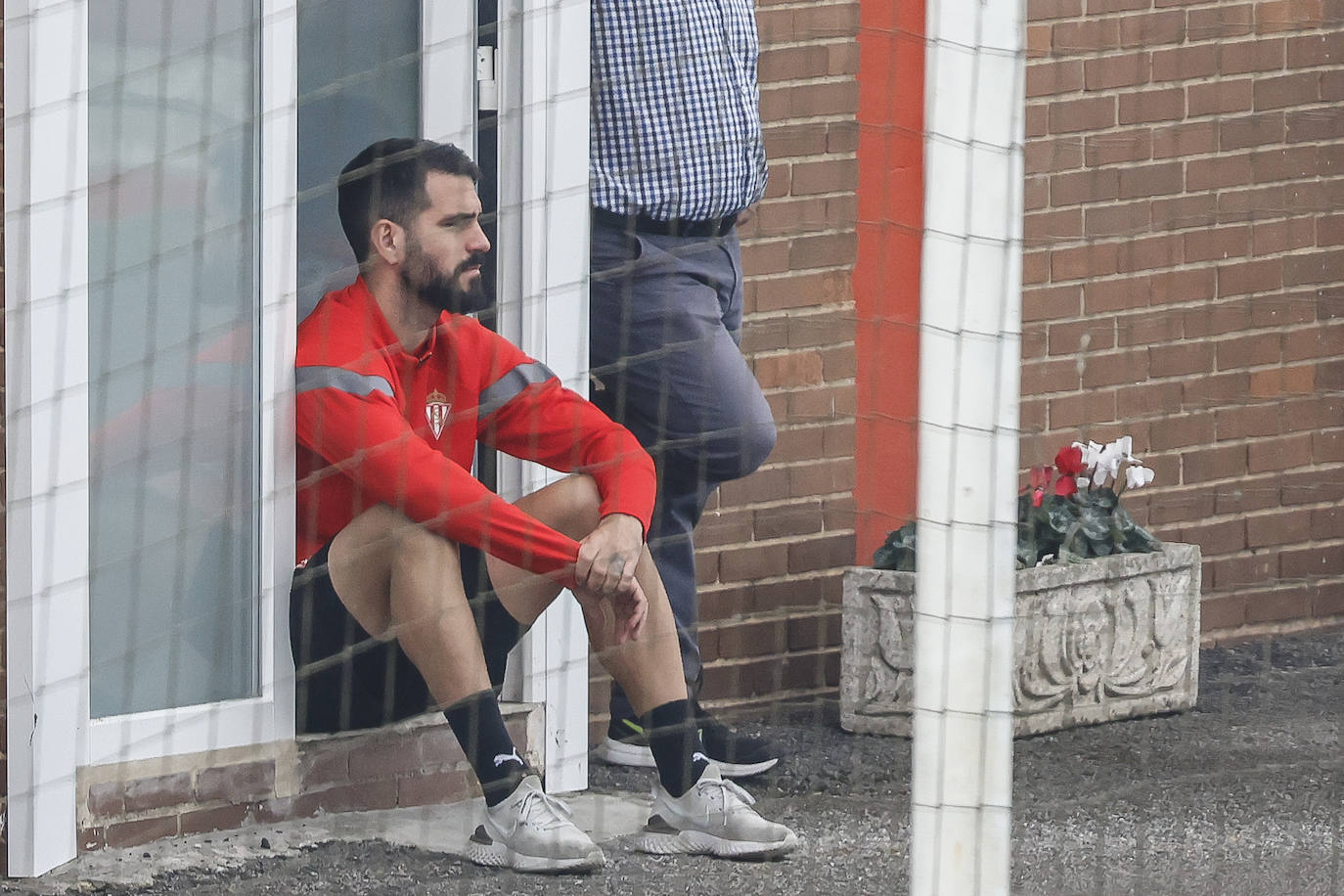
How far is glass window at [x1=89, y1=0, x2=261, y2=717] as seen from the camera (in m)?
3.85

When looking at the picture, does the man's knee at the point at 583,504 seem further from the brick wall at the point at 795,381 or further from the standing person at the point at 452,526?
the brick wall at the point at 795,381

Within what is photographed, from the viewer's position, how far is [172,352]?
3943 mm

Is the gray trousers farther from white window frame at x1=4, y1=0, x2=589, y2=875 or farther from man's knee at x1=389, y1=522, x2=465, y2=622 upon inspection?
man's knee at x1=389, y1=522, x2=465, y2=622

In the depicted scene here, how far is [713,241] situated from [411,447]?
0.92m

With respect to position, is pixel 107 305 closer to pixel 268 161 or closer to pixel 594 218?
pixel 268 161

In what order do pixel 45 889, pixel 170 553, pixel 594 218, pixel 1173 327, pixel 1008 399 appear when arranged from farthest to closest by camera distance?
pixel 1173 327, pixel 594 218, pixel 170 553, pixel 45 889, pixel 1008 399

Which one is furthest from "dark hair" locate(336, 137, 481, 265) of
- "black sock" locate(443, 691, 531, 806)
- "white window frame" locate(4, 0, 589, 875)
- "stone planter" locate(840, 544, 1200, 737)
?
"stone planter" locate(840, 544, 1200, 737)

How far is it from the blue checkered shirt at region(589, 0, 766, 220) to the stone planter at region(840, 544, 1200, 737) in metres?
0.94

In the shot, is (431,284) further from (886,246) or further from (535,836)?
(886,246)

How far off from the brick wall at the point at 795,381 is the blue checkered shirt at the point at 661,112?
354 millimetres

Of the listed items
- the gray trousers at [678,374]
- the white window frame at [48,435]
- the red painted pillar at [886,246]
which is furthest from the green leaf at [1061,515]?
the white window frame at [48,435]

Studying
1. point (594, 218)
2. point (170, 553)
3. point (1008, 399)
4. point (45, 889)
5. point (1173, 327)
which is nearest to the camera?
point (1008, 399)

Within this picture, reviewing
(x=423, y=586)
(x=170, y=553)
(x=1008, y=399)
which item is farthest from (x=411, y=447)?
(x=1008, y=399)

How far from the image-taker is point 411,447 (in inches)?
151
